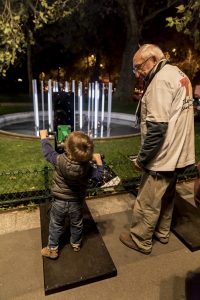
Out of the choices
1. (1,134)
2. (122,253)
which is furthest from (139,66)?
(1,134)

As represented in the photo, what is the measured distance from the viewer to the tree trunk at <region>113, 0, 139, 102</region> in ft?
63.5

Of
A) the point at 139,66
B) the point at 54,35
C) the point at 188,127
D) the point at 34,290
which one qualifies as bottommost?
the point at 34,290

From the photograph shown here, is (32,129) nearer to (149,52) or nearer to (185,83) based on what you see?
(149,52)

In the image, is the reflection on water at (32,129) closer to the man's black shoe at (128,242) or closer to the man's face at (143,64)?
the man's black shoe at (128,242)

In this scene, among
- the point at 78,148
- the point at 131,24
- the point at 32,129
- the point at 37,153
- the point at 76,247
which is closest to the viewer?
the point at 78,148

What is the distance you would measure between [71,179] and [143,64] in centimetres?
146

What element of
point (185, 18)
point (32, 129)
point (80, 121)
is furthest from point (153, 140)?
point (32, 129)

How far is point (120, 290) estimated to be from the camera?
2982 millimetres

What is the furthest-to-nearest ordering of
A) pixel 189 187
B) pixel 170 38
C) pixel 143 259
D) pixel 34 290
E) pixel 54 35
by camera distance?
pixel 170 38 < pixel 54 35 < pixel 189 187 < pixel 143 259 < pixel 34 290

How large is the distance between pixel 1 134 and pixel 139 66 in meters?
7.27

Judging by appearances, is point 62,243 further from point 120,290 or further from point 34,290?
point 120,290

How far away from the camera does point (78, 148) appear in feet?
9.32

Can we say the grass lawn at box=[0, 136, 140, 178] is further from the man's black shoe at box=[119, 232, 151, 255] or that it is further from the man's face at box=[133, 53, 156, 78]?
the man's face at box=[133, 53, 156, 78]

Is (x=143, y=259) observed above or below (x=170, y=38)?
below
